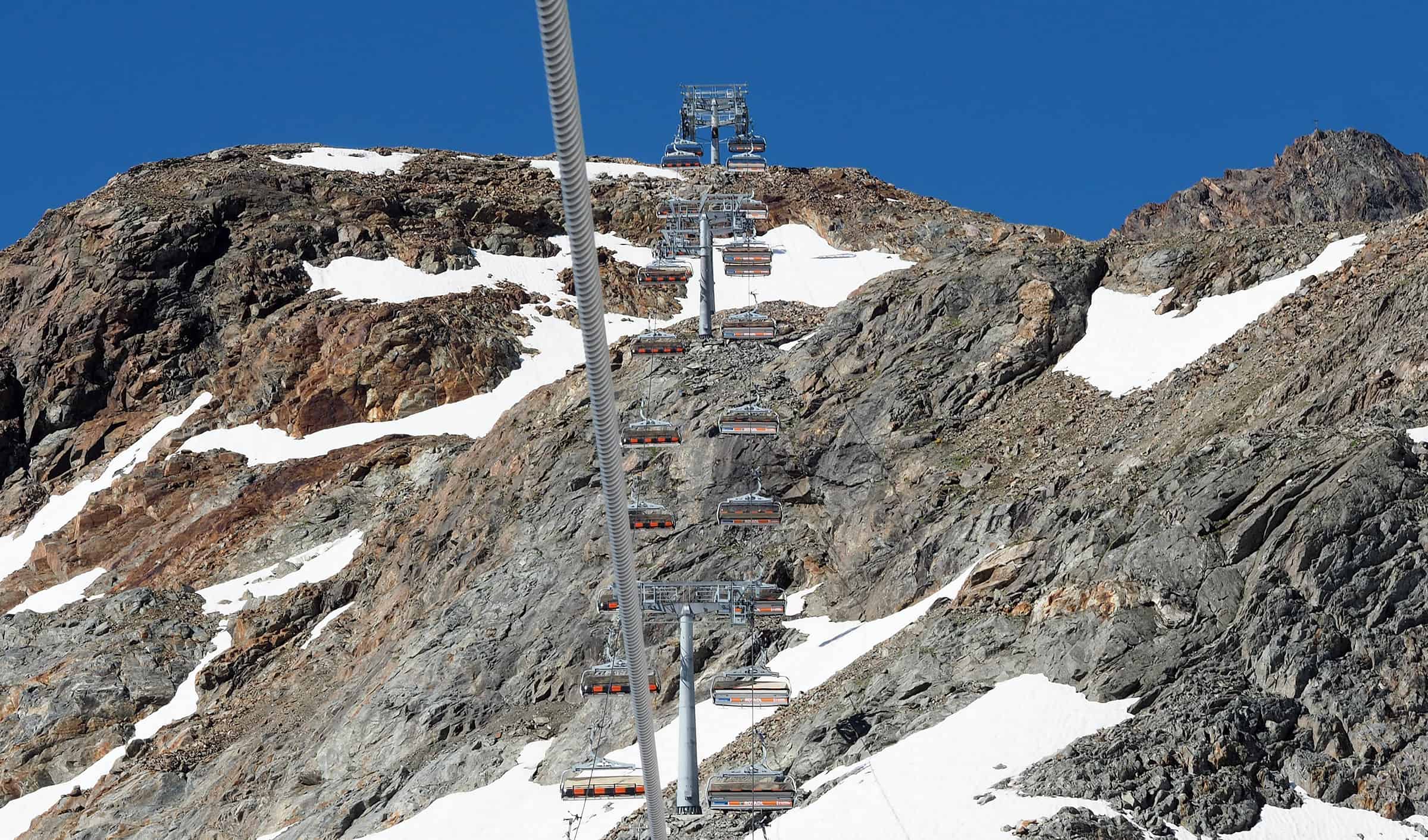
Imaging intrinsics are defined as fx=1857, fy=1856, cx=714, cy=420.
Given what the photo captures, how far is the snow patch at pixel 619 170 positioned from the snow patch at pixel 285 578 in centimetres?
3809

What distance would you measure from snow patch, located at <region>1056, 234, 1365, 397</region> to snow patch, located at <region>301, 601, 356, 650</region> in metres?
27.3

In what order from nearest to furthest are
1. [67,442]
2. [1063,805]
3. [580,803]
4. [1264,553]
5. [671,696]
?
[1063,805], [1264,553], [580,803], [671,696], [67,442]

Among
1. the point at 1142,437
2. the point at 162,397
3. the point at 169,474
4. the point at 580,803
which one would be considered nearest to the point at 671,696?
the point at 580,803

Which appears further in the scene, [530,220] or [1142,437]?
[530,220]

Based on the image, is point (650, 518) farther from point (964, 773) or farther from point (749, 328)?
point (749, 328)

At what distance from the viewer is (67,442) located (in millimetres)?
90812

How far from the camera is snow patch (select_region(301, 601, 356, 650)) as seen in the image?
6688 centimetres

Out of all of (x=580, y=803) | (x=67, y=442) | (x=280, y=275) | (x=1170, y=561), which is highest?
(x=280, y=275)

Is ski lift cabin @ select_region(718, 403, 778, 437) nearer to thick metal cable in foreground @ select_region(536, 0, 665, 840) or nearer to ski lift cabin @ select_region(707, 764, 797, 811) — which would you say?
ski lift cabin @ select_region(707, 764, 797, 811)

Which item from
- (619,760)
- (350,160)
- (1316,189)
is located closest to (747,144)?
(619,760)

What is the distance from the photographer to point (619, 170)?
11031 cm

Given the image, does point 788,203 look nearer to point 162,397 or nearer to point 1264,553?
point 162,397

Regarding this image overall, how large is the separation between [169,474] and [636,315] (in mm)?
23238

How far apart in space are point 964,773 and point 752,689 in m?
5.66
